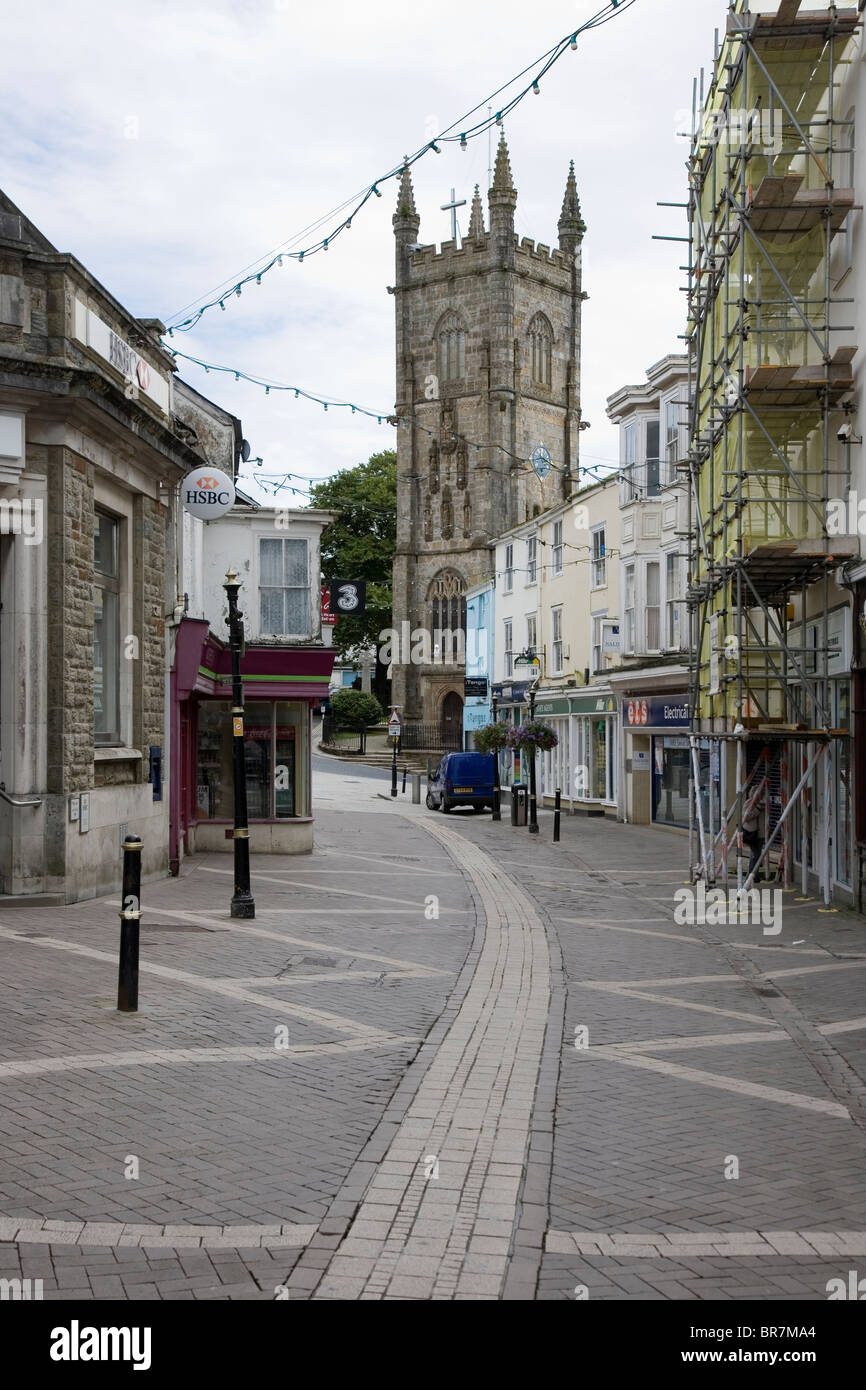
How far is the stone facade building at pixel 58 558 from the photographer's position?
13.7 metres

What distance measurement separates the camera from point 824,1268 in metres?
4.80

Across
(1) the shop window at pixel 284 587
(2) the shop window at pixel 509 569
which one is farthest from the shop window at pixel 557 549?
(1) the shop window at pixel 284 587

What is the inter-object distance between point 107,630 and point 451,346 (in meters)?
64.1

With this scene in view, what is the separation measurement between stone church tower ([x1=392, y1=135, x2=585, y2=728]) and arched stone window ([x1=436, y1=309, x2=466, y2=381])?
6 cm

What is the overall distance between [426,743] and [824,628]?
58.0 meters

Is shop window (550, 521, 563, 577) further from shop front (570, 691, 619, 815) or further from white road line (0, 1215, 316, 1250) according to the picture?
white road line (0, 1215, 316, 1250)

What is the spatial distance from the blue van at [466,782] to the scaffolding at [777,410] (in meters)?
17.4

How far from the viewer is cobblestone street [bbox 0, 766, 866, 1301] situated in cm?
480

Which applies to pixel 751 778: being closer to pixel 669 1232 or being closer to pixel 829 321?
pixel 829 321

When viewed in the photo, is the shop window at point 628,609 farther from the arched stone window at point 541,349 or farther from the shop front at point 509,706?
the arched stone window at point 541,349

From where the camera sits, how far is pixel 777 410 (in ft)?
54.0

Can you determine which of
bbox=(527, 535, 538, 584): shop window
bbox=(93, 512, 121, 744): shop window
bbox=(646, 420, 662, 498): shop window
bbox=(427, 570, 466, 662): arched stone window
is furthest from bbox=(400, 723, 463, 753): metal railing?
bbox=(93, 512, 121, 744): shop window

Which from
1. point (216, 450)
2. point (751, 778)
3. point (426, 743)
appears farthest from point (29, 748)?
point (426, 743)
